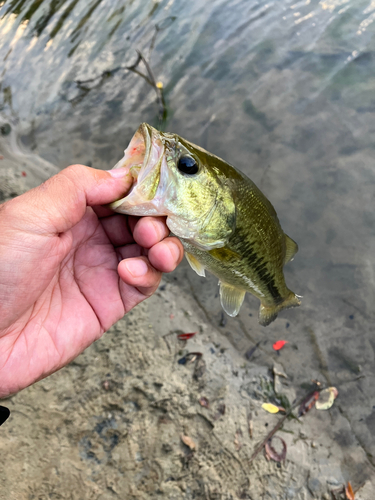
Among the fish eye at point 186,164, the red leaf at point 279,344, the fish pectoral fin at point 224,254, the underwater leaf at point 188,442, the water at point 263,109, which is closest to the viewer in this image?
the fish eye at point 186,164

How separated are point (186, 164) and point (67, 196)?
731mm

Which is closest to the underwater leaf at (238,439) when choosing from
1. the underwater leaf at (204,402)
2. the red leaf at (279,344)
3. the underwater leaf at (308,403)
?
the underwater leaf at (204,402)

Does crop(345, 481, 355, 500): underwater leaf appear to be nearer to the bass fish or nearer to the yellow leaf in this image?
the yellow leaf

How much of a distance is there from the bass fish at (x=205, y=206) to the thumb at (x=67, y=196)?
0.10 meters

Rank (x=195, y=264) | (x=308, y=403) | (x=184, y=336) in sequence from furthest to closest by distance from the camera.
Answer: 1. (x=184, y=336)
2. (x=308, y=403)
3. (x=195, y=264)

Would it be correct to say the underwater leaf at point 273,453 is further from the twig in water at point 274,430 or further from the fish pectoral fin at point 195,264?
the fish pectoral fin at point 195,264

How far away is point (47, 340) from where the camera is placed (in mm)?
2033

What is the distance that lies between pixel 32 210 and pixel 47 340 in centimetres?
89

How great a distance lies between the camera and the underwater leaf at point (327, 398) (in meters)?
3.27

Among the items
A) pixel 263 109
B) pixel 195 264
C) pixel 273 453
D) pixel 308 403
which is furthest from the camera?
pixel 263 109

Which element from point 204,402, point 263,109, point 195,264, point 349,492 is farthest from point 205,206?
point 263,109

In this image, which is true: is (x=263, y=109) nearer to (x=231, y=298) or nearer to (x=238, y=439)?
(x=231, y=298)

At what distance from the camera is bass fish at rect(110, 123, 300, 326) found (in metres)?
1.78

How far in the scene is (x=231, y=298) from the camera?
2.82m
